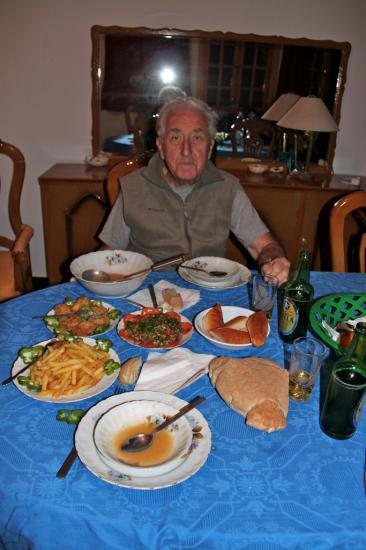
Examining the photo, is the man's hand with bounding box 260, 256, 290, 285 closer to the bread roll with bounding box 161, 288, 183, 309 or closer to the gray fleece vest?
the bread roll with bounding box 161, 288, 183, 309

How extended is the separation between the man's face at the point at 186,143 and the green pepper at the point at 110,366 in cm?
114

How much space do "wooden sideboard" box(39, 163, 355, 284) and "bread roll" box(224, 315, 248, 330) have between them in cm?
200

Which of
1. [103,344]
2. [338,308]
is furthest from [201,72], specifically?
[103,344]

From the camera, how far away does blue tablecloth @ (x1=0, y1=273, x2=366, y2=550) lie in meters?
0.83

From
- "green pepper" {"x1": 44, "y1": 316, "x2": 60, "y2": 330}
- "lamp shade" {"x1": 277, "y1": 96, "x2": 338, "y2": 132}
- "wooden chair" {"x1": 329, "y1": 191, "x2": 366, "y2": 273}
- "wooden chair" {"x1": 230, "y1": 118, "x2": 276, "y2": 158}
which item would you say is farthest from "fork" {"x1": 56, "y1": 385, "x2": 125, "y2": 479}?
"wooden chair" {"x1": 230, "y1": 118, "x2": 276, "y2": 158}

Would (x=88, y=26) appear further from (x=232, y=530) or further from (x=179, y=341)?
(x=232, y=530)

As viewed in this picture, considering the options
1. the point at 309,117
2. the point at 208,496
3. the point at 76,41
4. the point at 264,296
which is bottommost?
the point at 208,496

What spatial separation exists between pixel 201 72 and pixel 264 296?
2.49 m

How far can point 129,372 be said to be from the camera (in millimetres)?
1174

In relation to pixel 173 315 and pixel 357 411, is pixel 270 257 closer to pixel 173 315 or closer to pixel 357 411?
pixel 173 315

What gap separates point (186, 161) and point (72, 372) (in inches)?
48.7

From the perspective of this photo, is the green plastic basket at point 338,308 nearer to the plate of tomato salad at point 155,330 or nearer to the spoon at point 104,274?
the plate of tomato salad at point 155,330

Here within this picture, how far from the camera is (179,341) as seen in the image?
1369 mm

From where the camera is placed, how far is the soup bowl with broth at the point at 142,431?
2.93 feet
